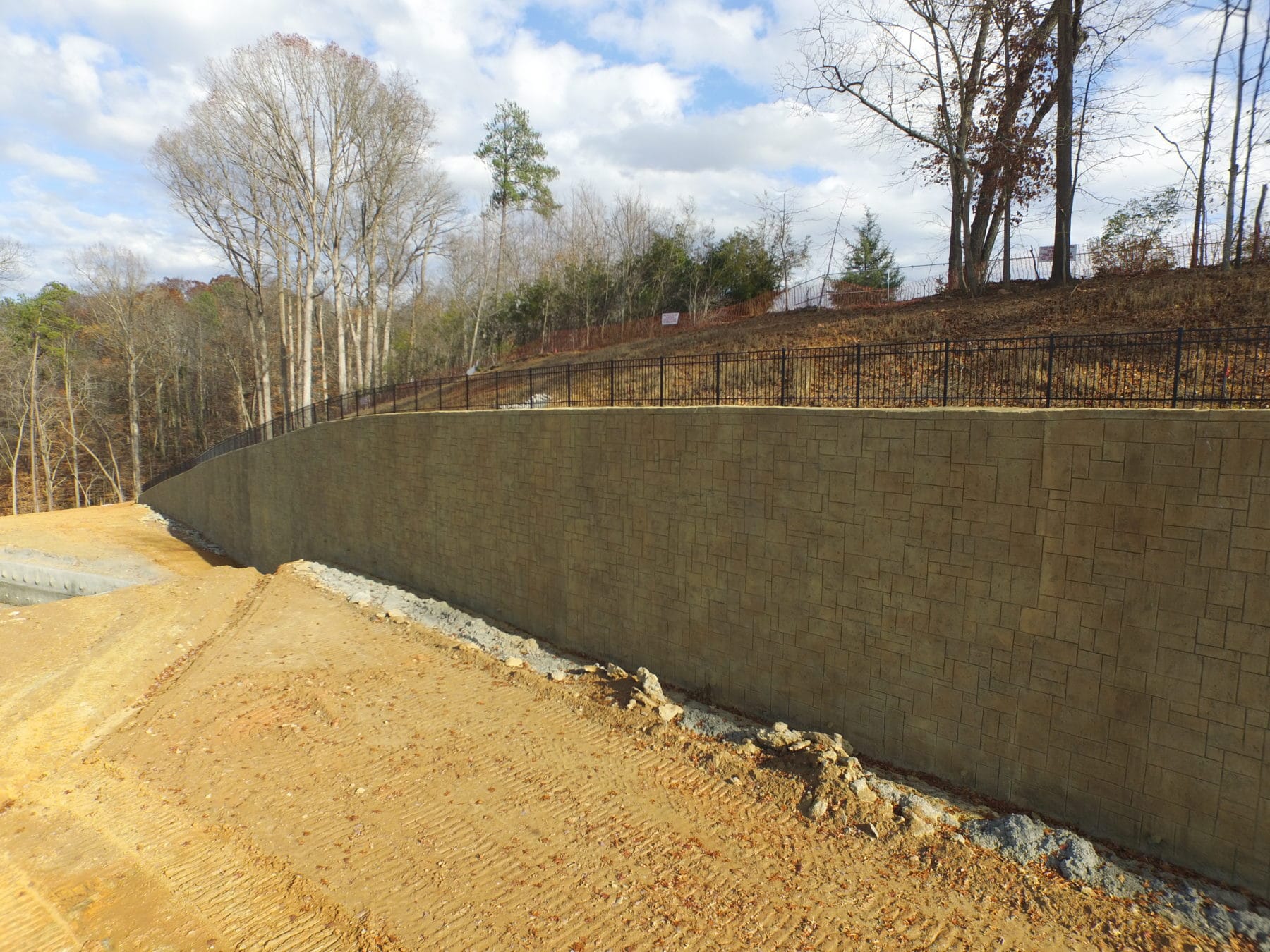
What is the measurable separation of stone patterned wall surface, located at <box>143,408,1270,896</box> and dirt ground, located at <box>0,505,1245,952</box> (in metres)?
1.13

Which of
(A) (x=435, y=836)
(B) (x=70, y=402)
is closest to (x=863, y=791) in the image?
(A) (x=435, y=836)

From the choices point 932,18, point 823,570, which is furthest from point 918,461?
point 932,18

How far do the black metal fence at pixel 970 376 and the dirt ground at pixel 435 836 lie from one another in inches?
190

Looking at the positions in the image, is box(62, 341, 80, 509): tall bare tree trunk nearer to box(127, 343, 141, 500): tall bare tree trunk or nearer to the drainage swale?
box(127, 343, 141, 500): tall bare tree trunk

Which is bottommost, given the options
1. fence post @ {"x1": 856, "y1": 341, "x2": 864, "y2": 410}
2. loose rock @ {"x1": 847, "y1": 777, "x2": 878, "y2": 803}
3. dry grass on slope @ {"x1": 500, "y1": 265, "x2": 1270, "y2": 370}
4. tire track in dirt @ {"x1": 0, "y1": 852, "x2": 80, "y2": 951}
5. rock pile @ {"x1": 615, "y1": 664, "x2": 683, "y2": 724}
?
tire track in dirt @ {"x1": 0, "y1": 852, "x2": 80, "y2": 951}

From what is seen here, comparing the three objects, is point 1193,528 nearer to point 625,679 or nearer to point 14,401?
point 625,679

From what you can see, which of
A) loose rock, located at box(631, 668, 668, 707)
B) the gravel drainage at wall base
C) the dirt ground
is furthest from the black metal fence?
the dirt ground

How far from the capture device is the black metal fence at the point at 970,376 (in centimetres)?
774

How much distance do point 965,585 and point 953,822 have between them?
231 centimetres

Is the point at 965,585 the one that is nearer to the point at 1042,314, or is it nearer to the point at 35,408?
the point at 1042,314

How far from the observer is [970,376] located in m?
9.74

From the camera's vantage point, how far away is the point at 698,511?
9.62 m

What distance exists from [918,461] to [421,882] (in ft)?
21.3

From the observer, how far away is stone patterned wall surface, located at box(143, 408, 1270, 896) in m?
5.69
